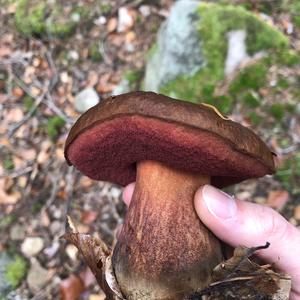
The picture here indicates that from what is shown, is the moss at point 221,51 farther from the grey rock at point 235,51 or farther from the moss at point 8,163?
the moss at point 8,163

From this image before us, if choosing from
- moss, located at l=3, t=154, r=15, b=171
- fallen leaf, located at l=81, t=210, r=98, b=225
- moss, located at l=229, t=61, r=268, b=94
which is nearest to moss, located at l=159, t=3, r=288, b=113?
moss, located at l=229, t=61, r=268, b=94

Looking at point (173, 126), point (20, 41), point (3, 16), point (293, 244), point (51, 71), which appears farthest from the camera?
point (3, 16)

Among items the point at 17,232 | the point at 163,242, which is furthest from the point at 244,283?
the point at 17,232

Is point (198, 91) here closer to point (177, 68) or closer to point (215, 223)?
point (177, 68)

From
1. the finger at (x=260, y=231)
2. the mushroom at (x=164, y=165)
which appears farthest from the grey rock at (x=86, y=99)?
the finger at (x=260, y=231)

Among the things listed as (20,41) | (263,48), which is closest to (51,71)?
(20,41)
